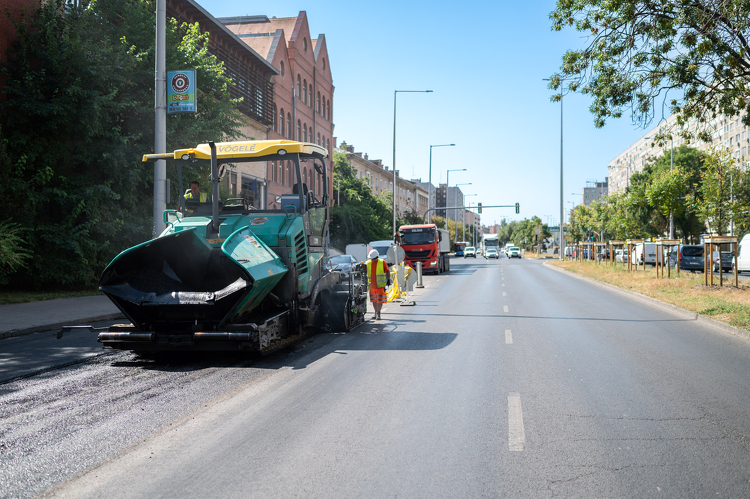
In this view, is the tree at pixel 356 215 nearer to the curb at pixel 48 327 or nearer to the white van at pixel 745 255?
the white van at pixel 745 255

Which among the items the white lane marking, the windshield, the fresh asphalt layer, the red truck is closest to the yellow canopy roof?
the fresh asphalt layer

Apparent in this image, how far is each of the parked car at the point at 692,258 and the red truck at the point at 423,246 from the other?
14.9m

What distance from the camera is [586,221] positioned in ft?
211

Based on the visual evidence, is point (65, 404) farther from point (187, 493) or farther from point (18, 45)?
point (18, 45)

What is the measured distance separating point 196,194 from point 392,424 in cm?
600

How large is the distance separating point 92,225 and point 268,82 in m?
24.1

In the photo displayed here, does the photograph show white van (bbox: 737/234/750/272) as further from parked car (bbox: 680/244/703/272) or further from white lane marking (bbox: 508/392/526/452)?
white lane marking (bbox: 508/392/526/452)

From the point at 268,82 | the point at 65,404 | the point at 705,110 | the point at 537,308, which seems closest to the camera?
the point at 65,404

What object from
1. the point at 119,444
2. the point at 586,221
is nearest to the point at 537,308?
the point at 119,444

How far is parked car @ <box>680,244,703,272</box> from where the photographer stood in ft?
121

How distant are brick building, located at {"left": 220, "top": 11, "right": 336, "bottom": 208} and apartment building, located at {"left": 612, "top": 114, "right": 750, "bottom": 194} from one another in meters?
24.0

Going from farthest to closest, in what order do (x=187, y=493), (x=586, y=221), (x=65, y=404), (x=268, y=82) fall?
(x=586, y=221) → (x=268, y=82) → (x=65, y=404) → (x=187, y=493)

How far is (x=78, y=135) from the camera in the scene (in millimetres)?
18062

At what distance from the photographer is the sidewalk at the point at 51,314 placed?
11008mm
